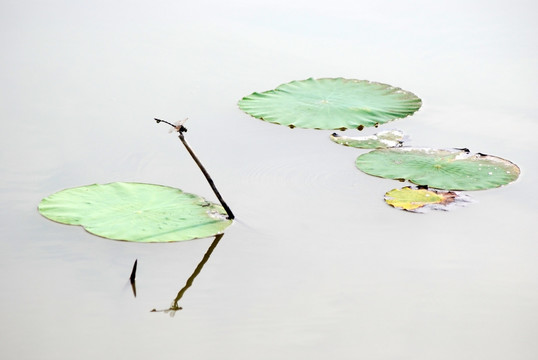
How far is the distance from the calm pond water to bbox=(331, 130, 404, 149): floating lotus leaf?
9cm

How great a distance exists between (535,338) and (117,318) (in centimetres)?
99

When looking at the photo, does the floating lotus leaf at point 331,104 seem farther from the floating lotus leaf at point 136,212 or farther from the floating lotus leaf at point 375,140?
the floating lotus leaf at point 136,212

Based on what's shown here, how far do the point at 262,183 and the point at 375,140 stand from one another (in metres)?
0.53

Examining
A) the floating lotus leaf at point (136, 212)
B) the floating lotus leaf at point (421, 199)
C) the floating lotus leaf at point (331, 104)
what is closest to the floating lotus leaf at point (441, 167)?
the floating lotus leaf at point (421, 199)

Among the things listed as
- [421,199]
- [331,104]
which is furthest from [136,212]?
[331,104]

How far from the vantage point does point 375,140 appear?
2838mm

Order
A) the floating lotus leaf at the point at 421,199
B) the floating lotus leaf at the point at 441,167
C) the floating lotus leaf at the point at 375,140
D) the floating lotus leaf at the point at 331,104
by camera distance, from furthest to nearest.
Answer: the floating lotus leaf at the point at 331,104 → the floating lotus leaf at the point at 375,140 → the floating lotus leaf at the point at 441,167 → the floating lotus leaf at the point at 421,199

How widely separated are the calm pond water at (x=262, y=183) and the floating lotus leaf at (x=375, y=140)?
0.09 metres

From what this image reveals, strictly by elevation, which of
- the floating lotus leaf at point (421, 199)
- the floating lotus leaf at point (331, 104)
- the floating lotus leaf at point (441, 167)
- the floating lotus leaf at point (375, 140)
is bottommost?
the floating lotus leaf at point (421, 199)

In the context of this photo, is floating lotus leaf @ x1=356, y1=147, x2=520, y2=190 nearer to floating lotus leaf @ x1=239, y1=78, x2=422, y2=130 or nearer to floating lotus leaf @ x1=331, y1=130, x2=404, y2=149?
→ floating lotus leaf @ x1=331, y1=130, x2=404, y2=149

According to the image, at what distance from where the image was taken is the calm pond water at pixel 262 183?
184cm

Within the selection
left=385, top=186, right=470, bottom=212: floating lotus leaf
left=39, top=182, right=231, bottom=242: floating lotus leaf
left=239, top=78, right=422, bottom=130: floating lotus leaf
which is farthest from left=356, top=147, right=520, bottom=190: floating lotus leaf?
left=39, top=182, right=231, bottom=242: floating lotus leaf

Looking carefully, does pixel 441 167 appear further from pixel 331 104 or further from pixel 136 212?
pixel 136 212

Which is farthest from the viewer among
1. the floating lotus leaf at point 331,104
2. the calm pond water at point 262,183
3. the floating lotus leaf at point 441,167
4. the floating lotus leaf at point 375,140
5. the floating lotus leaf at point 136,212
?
the floating lotus leaf at point 331,104
